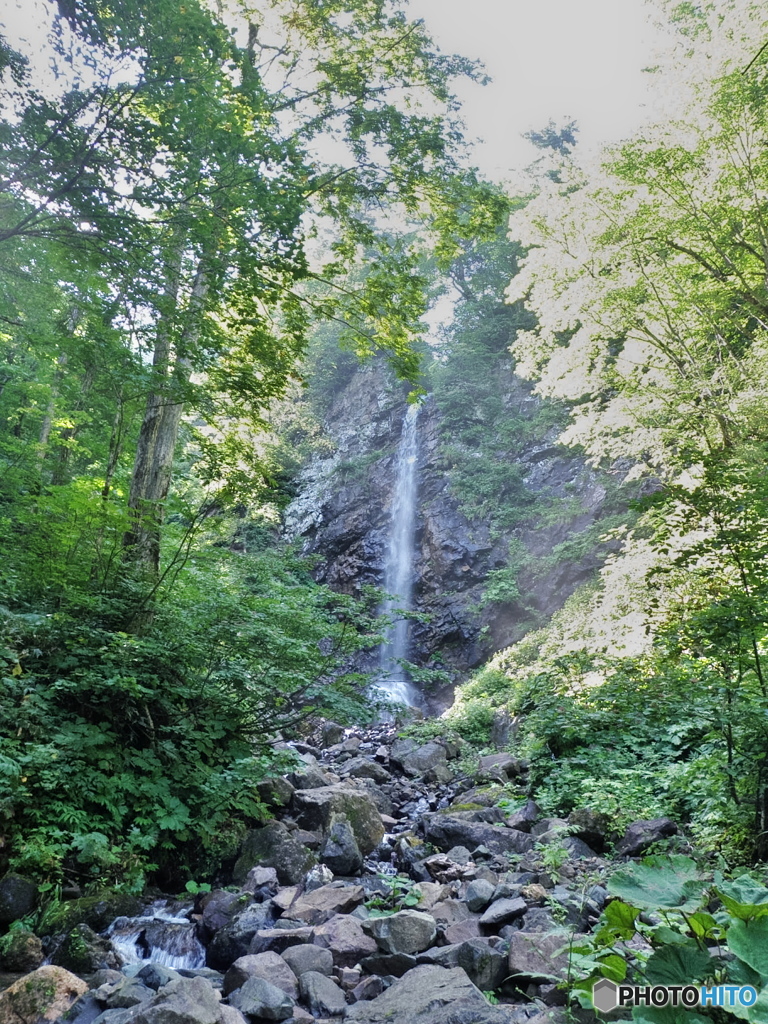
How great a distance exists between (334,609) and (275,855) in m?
2.44

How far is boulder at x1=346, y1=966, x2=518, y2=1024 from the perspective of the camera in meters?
2.38

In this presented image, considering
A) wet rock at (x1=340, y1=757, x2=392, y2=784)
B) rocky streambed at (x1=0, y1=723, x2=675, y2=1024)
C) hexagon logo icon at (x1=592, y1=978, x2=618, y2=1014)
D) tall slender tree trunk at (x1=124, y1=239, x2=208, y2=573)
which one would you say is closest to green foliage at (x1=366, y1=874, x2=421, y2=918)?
rocky streambed at (x1=0, y1=723, x2=675, y2=1024)

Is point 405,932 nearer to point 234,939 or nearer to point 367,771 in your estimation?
point 234,939

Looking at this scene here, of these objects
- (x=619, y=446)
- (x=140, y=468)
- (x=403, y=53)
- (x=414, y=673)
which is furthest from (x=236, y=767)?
(x=403, y=53)

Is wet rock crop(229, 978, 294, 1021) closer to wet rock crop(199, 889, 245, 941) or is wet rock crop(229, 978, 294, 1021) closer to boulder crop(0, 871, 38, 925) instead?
wet rock crop(199, 889, 245, 941)

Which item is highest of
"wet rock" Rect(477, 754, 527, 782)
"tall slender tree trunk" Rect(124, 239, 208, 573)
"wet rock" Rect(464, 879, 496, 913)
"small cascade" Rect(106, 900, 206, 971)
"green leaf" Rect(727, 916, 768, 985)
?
"tall slender tree trunk" Rect(124, 239, 208, 573)

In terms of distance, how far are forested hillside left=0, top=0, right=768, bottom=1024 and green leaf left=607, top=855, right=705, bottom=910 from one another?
1cm

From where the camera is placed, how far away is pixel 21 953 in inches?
133

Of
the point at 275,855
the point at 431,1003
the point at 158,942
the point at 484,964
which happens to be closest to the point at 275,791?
the point at 275,855

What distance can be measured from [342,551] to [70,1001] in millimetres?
19040

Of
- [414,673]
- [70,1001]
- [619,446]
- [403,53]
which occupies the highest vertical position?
[403,53]

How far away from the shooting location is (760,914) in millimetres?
1514

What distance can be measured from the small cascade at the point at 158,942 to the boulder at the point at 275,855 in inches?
30.7

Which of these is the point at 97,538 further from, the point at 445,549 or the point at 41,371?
the point at 445,549
